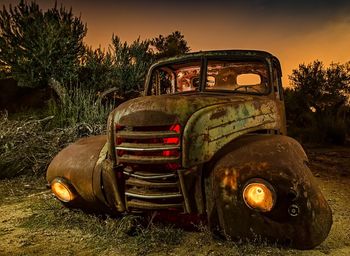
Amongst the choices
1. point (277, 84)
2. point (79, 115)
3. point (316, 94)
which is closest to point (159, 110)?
point (277, 84)

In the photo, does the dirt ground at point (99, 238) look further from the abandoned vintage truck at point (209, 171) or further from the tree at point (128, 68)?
the tree at point (128, 68)

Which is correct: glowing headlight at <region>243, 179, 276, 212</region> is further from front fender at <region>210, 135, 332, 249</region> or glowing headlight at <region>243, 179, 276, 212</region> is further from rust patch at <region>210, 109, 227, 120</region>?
rust patch at <region>210, 109, 227, 120</region>

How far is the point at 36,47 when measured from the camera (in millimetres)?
13680

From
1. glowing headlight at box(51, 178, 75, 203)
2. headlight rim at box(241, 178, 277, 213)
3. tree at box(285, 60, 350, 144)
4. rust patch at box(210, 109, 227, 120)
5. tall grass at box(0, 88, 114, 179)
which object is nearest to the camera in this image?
headlight rim at box(241, 178, 277, 213)

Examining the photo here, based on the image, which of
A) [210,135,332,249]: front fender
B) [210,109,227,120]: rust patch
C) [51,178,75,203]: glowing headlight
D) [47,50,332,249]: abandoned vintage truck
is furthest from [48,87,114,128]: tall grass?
[210,135,332,249]: front fender

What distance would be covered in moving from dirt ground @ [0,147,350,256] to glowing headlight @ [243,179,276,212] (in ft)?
1.20

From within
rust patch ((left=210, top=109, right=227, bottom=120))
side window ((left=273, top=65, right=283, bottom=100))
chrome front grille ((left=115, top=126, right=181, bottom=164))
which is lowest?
chrome front grille ((left=115, top=126, right=181, bottom=164))

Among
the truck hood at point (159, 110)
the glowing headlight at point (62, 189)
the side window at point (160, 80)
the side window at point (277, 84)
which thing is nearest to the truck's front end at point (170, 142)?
the truck hood at point (159, 110)

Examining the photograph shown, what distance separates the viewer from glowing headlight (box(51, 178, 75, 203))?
3549 mm

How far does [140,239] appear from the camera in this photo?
10.6 feet

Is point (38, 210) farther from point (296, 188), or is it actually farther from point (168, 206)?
point (296, 188)

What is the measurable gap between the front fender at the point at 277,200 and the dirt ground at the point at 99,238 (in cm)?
18

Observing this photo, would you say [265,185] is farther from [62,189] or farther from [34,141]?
[34,141]

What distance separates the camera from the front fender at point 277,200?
2596mm
